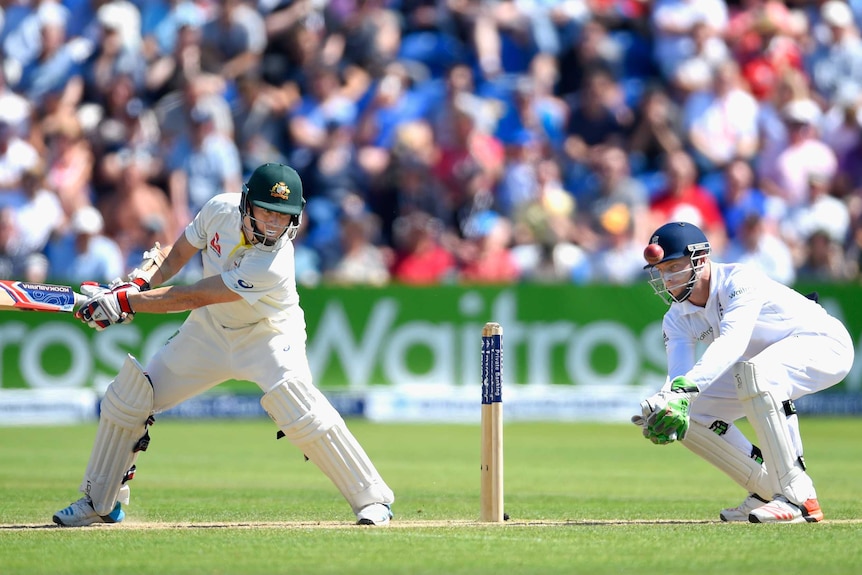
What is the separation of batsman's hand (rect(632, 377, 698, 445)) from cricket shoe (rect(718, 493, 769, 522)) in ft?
2.42

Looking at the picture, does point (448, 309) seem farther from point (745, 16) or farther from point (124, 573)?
point (124, 573)

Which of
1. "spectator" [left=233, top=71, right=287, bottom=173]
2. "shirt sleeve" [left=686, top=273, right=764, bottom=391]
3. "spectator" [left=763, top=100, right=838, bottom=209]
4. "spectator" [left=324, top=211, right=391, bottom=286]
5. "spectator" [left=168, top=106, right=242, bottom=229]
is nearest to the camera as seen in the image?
"shirt sleeve" [left=686, top=273, right=764, bottom=391]

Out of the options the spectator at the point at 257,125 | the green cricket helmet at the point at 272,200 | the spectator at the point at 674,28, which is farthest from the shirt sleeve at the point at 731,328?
the spectator at the point at 674,28

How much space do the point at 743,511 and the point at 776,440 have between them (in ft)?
1.73

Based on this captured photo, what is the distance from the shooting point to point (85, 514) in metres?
6.88

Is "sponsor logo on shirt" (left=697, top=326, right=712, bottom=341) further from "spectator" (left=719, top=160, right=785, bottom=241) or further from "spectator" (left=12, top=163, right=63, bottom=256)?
"spectator" (left=12, top=163, right=63, bottom=256)

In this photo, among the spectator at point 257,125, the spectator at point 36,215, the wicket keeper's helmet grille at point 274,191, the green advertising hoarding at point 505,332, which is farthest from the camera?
the spectator at point 257,125

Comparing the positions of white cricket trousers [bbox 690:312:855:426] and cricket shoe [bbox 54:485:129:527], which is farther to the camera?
white cricket trousers [bbox 690:312:855:426]

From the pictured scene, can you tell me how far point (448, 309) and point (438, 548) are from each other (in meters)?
8.55

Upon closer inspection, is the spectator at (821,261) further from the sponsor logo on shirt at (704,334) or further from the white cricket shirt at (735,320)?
the sponsor logo on shirt at (704,334)

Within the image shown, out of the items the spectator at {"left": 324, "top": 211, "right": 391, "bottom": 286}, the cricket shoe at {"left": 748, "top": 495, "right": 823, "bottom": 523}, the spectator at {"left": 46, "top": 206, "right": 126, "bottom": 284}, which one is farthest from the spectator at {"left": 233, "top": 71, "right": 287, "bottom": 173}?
the cricket shoe at {"left": 748, "top": 495, "right": 823, "bottom": 523}

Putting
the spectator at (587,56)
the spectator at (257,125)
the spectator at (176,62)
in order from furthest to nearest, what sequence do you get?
1. the spectator at (587,56)
2. the spectator at (176,62)
3. the spectator at (257,125)

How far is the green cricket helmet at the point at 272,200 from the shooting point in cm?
661

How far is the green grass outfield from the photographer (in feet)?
18.2
